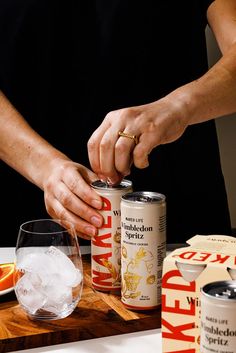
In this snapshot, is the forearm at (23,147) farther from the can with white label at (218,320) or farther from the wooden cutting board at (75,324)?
the can with white label at (218,320)

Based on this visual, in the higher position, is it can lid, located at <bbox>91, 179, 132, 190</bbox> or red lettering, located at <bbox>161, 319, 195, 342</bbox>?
can lid, located at <bbox>91, 179, 132, 190</bbox>

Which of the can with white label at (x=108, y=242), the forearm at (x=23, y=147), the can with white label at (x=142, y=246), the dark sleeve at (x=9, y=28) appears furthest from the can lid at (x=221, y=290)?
the dark sleeve at (x=9, y=28)

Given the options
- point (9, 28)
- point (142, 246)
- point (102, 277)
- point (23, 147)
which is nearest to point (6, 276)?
point (102, 277)

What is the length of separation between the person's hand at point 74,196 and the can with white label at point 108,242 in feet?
0.05

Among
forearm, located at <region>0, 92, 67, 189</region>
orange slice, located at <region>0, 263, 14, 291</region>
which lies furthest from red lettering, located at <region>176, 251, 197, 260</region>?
forearm, located at <region>0, 92, 67, 189</region>

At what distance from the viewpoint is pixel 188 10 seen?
2.11 metres

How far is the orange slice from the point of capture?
143 cm

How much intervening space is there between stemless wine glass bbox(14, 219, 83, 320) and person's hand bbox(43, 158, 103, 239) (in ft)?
0.41

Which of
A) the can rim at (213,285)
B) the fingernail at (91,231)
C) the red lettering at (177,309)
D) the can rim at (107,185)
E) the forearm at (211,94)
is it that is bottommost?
the red lettering at (177,309)

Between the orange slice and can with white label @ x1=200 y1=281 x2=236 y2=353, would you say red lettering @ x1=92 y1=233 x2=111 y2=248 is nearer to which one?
the orange slice

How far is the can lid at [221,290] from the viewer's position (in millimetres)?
908

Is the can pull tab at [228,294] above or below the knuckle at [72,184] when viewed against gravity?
below

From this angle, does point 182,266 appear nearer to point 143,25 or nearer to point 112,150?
point 112,150

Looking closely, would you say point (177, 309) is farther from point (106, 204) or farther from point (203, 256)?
point (106, 204)
